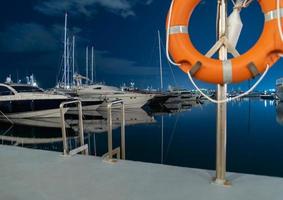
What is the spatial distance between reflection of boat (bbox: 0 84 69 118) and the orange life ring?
1287cm

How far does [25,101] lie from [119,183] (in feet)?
43.3

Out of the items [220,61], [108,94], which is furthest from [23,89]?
[220,61]

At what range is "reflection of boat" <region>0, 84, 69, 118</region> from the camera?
14.1 metres

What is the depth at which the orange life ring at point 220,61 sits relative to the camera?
6.29ft

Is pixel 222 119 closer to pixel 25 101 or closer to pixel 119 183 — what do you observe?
pixel 119 183

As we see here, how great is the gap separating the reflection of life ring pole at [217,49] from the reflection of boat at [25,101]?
12.9 m

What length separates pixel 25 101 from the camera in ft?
46.8

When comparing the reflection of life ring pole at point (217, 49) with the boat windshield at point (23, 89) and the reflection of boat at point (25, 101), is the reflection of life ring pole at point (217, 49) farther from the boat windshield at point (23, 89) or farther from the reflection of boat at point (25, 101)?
the boat windshield at point (23, 89)

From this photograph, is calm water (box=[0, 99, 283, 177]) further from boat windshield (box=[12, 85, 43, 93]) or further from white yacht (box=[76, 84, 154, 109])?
white yacht (box=[76, 84, 154, 109])

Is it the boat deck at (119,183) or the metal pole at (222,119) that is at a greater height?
the metal pole at (222,119)

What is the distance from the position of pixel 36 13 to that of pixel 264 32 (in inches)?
2323

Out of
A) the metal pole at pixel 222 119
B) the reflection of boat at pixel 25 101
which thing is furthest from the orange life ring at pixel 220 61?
the reflection of boat at pixel 25 101

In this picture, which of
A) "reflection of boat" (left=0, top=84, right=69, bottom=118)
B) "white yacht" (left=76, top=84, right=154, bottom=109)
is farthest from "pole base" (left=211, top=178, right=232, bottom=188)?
"white yacht" (left=76, top=84, right=154, bottom=109)

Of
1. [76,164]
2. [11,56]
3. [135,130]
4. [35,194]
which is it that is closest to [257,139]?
[135,130]
